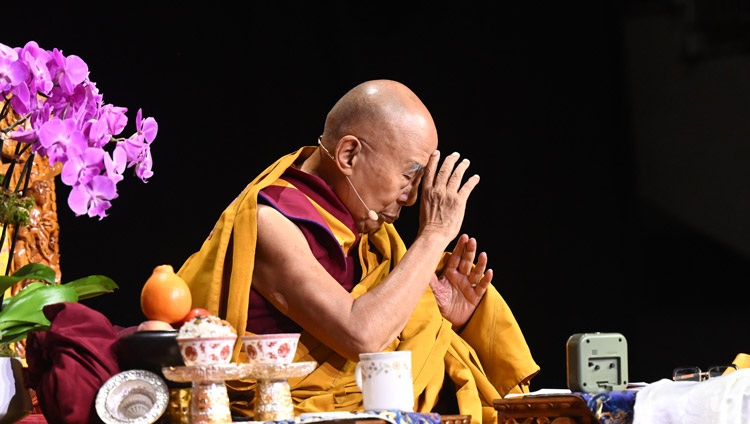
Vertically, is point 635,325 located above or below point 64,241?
below

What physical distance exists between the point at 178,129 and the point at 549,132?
46.8 inches

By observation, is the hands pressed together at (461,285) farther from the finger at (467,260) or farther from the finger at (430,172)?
the finger at (430,172)

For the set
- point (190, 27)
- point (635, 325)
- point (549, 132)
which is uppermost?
point (190, 27)

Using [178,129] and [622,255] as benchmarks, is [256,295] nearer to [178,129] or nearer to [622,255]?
[178,129]

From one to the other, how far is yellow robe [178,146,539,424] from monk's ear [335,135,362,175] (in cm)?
11

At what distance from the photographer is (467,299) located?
2508 mm

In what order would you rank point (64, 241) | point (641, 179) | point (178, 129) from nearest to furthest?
point (64, 241), point (178, 129), point (641, 179)

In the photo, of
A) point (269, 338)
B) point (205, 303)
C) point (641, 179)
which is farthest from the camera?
point (641, 179)

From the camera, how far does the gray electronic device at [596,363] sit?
1.90 m

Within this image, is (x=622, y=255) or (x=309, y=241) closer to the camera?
(x=309, y=241)

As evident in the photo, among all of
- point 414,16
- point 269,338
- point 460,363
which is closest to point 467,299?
point 460,363

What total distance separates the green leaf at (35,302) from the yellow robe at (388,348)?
249mm

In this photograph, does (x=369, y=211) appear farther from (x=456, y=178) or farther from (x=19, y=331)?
(x=19, y=331)

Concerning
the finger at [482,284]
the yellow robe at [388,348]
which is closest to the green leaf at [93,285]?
the yellow robe at [388,348]
